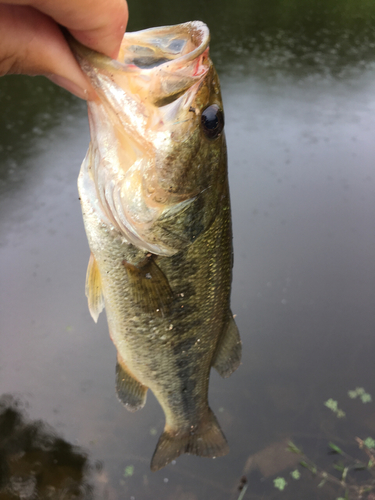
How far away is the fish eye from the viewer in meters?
0.91

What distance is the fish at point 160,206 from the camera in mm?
848

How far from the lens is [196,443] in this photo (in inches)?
67.2

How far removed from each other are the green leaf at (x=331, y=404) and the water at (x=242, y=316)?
3 cm

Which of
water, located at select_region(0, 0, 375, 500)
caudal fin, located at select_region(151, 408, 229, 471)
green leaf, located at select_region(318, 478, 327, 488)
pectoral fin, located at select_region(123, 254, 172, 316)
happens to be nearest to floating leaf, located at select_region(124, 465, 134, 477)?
water, located at select_region(0, 0, 375, 500)

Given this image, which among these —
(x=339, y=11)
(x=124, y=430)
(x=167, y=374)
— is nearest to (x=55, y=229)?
(x=124, y=430)

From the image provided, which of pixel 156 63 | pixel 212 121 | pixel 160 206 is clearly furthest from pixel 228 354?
pixel 156 63

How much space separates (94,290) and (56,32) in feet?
2.74

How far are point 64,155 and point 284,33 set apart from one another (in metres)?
6.21

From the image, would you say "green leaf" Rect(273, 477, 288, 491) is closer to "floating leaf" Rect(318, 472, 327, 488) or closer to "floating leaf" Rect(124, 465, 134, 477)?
"floating leaf" Rect(318, 472, 327, 488)

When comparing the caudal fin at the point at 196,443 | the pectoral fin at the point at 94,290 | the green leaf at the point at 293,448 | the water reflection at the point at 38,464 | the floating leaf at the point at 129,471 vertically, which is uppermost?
the pectoral fin at the point at 94,290

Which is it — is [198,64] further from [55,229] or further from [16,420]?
[55,229]

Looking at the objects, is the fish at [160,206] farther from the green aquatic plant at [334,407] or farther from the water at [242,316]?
the green aquatic plant at [334,407]

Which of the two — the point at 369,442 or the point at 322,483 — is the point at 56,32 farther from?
the point at 369,442

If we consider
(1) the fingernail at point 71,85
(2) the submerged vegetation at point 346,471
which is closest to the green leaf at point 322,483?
(2) the submerged vegetation at point 346,471
